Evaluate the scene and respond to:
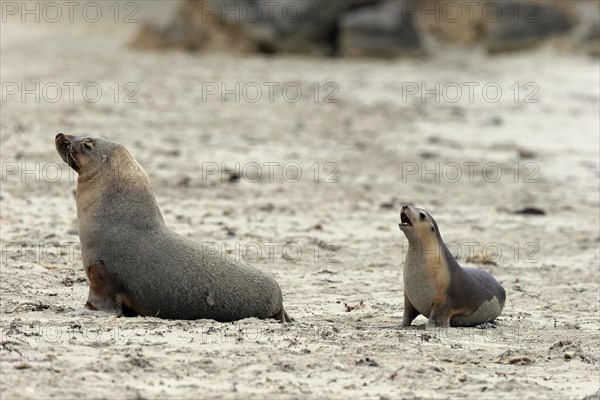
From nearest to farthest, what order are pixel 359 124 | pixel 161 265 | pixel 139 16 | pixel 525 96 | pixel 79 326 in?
pixel 79 326, pixel 161 265, pixel 359 124, pixel 525 96, pixel 139 16

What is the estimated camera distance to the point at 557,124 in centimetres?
1628

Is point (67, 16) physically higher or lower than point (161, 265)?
higher

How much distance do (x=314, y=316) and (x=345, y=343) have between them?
1134 mm

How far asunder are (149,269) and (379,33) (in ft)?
58.5

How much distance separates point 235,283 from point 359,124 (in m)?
9.77

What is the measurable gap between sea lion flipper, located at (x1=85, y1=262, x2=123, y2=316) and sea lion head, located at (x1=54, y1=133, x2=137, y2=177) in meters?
0.66

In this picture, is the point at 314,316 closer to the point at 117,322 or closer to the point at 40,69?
the point at 117,322

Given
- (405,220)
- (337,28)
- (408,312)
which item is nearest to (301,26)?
(337,28)

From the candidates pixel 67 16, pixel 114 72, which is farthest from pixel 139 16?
pixel 114 72

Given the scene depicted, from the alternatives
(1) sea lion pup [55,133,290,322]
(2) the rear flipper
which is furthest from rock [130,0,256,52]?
(2) the rear flipper

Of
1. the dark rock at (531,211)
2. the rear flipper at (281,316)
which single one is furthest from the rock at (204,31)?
the rear flipper at (281,316)

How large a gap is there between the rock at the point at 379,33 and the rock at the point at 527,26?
1.70 metres

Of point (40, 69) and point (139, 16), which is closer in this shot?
point (40, 69)

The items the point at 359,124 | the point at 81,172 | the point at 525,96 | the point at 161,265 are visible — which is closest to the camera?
the point at 161,265
